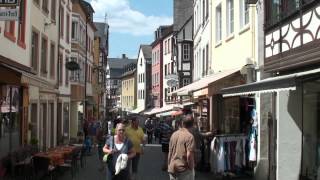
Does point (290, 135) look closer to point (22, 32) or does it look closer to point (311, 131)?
point (311, 131)

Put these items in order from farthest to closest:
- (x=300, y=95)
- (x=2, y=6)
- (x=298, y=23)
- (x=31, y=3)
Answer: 1. (x=31, y=3)
2. (x=300, y=95)
3. (x=298, y=23)
4. (x=2, y=6)

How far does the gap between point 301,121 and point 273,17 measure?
277 cm

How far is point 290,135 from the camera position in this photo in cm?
1420

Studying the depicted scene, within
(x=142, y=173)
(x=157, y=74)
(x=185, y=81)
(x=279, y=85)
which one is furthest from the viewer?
(x=157, y=74)

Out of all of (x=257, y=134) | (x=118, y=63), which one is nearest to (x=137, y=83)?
(x=118, y=63)

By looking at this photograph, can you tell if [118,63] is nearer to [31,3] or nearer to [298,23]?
[31,3]

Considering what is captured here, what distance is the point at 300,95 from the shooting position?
14.1m

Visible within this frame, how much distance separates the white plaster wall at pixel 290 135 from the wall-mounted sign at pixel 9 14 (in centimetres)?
622

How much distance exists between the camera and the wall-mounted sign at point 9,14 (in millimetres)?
11654

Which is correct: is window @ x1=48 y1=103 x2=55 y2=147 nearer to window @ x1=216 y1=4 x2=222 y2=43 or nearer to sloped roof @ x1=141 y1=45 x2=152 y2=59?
window @ x1=216 y1=4 x2=222 y2=43

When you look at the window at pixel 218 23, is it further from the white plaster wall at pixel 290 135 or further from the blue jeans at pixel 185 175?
the blue jeans at pixel 185 175

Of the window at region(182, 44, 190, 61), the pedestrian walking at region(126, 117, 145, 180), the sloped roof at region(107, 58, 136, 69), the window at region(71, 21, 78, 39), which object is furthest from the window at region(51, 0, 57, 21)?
the sloped roof at region(107, 58, 136, 69)

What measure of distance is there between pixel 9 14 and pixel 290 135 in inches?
264

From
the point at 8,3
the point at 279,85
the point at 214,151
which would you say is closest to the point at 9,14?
the point at 8,3
